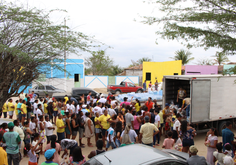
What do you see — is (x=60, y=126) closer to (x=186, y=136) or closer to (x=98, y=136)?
(x=98, y=136)

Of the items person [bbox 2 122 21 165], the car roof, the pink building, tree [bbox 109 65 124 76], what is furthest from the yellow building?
the car roof

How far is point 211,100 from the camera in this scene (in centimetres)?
847

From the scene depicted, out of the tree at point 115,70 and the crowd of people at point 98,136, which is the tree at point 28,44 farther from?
the tree at point 115,70

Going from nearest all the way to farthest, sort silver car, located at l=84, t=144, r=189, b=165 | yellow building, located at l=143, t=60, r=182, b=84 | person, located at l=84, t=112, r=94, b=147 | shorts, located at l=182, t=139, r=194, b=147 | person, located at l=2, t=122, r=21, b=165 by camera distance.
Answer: silver car, located at l=84, t=144, r=189, b=165 → person, located at l=2, t=122, r=21, b=165 → shorts, located at l=182, t=139, r=194, b=147 → person, located at l=84, t=112, r=94, b=147 → yellow building, located at l=143, t=60, r=182, b=84

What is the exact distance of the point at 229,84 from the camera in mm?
8820

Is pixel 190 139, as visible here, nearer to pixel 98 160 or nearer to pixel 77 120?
pixel 98 160

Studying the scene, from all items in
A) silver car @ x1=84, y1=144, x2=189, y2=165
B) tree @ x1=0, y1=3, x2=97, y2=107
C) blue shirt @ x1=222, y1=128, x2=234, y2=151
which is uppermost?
tree @ x1=0, y1=3, x2=97, y2=107

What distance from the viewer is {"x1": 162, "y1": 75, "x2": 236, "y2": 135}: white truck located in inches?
323

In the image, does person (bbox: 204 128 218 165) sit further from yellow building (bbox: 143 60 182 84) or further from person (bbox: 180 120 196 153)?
yellow building (bbox: 143 60 182 84)

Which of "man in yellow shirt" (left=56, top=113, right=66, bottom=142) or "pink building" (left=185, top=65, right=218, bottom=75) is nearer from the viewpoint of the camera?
"man in yellow shirt" (left=56, top=113, right=66, bottom=142)

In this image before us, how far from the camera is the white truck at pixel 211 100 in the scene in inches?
323

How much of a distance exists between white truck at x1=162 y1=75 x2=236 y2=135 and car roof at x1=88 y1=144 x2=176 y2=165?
4904 millimetres

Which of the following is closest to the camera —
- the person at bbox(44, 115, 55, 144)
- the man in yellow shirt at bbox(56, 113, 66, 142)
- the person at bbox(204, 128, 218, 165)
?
the person at bbox(204, 128, 218, 165)

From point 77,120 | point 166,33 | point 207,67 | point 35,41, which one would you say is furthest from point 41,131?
point 207,67
